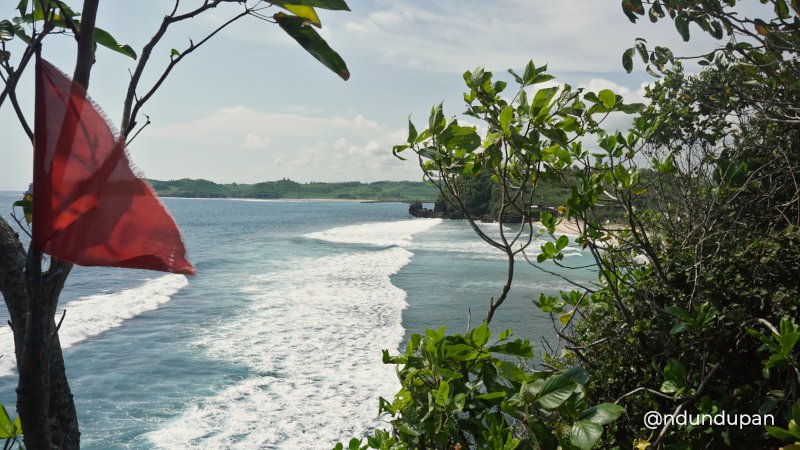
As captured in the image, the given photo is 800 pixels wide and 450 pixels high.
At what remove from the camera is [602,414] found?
1.51 meters

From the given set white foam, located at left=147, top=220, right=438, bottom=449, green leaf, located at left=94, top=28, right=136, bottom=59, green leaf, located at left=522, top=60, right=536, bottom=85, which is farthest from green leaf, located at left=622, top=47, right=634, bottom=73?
white foam, located at left=147, top=220, right=438, bottom=449

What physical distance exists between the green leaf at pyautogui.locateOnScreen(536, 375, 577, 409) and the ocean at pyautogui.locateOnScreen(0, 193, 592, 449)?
250 inches

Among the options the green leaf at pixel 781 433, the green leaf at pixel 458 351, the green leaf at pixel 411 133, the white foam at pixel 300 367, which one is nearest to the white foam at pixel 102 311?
the white foam at pixel 300 367

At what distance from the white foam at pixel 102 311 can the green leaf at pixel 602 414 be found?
43.5ft

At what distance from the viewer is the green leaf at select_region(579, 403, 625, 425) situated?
1.46 metres

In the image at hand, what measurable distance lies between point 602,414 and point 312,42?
1287 mm

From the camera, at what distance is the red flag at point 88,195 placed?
91cm

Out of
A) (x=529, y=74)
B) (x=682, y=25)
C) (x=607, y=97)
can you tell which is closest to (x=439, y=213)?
(x=682, y=25)

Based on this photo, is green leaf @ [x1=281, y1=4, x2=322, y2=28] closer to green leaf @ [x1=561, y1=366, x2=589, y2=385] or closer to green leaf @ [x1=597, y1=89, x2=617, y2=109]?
green leaf @ [x1=561, y1=366, x2=589, y2=385]

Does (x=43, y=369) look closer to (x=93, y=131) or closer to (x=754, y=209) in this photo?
(x=93, y=131)

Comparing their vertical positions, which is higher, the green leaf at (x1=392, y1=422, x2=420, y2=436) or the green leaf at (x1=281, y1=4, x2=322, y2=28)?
the green leaf at (x1=281, y1=4, x2=322, y2=28)

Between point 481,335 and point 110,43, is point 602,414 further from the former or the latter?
point 110,43

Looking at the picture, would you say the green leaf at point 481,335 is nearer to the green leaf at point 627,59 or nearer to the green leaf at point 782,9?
the green leaf at point 627,59

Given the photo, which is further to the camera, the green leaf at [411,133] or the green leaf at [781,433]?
the green leaf at [411,133]
